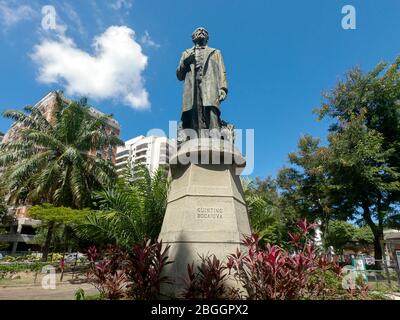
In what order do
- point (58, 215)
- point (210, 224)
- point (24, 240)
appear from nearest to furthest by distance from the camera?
point (210, 224)
point (58, 215)
point (24, 240)

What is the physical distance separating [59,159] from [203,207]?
16.4 meters

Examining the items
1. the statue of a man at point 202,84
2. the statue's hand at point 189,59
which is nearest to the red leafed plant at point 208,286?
the statue of a man at point 202,84

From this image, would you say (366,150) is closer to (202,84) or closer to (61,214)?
(202,84)

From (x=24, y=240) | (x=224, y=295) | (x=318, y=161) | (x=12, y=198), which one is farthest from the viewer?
(x=24, y=240)

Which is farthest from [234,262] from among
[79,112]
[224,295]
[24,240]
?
[24,240]

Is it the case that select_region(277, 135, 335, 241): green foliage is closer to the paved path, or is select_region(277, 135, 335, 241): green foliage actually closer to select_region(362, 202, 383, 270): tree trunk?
select_region(362, 202, 383, 270): tree trunk

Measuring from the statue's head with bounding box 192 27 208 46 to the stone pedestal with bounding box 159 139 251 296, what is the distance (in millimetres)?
3013

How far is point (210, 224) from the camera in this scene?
18.1ft

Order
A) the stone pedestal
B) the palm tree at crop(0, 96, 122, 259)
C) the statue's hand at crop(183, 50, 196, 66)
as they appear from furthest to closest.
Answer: the palm tree at crop(0, 96, 122, 259), the statue's hand at crop(183, 50, 196, 66), the stone pedestal

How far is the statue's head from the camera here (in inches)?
302

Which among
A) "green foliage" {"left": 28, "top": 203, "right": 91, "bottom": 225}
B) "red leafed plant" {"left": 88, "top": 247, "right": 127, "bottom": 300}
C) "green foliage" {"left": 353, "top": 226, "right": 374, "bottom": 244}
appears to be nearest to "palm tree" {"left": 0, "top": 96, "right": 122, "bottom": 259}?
"green foliage" {"left": 28, "top": 203, "right": 91, "bottom": 225}

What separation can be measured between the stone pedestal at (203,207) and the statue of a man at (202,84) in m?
1.06

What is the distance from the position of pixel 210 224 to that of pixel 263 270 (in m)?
1.60
